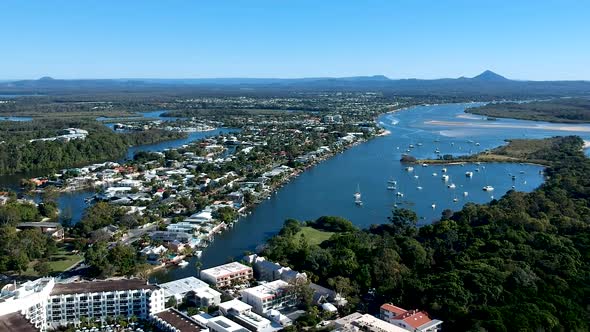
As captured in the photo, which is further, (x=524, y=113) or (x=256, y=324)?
(x=524, y=113)

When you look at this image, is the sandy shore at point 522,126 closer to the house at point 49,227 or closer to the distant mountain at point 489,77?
the house at point 49,227

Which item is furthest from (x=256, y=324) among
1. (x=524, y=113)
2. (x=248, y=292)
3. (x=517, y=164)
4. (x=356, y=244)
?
(x=524, y=113)

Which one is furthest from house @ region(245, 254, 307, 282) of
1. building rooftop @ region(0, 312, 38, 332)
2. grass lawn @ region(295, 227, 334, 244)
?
building rooftop @ region(0, 312, 38, 332)

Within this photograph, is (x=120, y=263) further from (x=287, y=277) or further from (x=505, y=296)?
(x=505, y=296)

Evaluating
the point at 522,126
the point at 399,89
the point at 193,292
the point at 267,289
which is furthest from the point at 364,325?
the point at 399,89

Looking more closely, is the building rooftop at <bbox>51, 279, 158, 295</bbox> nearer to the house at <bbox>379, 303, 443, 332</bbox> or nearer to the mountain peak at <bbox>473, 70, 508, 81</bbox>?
the house at <bbox>379, 303, 443, 332</bbox>
